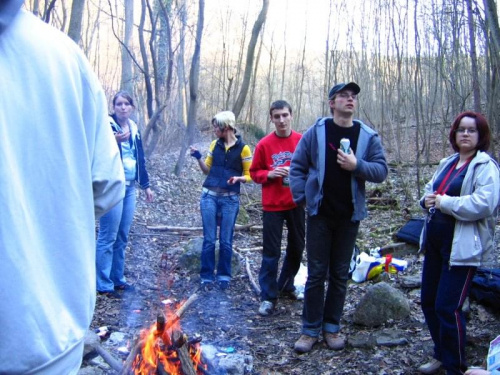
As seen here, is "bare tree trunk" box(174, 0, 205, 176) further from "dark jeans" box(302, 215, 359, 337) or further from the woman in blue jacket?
"dark jeans" box(302, 215, 359, 337)

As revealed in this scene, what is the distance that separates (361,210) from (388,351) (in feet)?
3.89

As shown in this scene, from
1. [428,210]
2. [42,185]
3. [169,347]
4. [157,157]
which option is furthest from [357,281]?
[157,157]

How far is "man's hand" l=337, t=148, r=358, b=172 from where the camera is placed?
3.71m

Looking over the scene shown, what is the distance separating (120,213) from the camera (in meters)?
4.68

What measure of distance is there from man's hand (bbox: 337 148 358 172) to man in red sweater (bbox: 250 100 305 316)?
97 centimetres

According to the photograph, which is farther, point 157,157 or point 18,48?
point 157,157

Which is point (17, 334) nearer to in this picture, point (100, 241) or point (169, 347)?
point (169, 347)

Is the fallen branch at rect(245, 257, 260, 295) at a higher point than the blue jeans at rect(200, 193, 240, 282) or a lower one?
lower

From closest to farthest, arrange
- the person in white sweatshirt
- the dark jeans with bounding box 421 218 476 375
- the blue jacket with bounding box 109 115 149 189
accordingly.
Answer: the person in white sweatshirt → the dark jeans with bounding box 421 218 476 375 → the blue jacket with bounding box 109 115 149 189

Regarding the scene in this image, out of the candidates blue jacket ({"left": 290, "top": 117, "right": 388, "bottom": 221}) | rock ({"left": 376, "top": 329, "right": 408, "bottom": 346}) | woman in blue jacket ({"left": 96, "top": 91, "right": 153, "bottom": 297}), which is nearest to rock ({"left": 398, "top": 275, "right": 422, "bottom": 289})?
rock ({"left": 376, "top": 329, "right": 408, "bottom": 346})

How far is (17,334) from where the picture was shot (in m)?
1.13

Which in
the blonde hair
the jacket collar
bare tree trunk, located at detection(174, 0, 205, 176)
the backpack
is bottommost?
the backpack

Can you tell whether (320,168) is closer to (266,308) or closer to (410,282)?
(266,308)

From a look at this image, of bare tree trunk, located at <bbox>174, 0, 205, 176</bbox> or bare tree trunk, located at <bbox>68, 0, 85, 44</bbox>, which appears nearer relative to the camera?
bare tree trunk, located at <bbox>68, 0, 85, 44</bbox>
